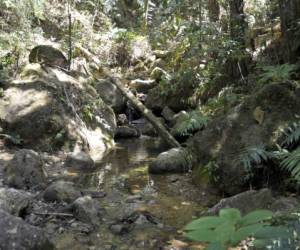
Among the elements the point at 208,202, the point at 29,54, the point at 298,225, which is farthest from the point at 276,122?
the point at 29,54

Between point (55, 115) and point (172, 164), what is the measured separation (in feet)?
9.50

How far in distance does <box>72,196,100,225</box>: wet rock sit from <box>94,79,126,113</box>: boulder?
248 inches

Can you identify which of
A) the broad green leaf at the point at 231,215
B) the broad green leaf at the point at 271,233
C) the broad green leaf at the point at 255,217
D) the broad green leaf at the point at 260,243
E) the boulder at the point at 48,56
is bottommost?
the broad green leaf at the point at 260,243

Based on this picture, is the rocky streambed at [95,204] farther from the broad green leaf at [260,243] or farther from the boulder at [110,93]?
the boulder at [110,93]

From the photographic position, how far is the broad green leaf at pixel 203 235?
1.29 meters

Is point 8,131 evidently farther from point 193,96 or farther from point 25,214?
point 193,96

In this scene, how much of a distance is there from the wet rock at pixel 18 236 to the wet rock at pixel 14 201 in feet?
2.95

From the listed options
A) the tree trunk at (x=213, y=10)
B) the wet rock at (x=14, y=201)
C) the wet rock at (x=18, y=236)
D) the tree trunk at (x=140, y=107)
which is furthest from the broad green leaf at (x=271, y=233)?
the tree trunk at (x=213, y=10)

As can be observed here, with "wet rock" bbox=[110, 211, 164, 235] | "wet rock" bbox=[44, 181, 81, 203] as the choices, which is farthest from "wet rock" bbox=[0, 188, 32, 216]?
"wet rock" bbox=[110, 211, 164, 235]

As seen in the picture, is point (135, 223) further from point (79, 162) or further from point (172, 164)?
point (79, 162)

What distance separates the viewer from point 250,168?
542 centimetres

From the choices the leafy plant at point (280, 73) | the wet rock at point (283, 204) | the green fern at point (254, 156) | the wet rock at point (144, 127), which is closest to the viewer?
the wet rock at point (283, 204)

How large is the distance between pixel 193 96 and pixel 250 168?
5723mm

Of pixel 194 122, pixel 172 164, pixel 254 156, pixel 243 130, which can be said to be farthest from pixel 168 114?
pixel 254 156
